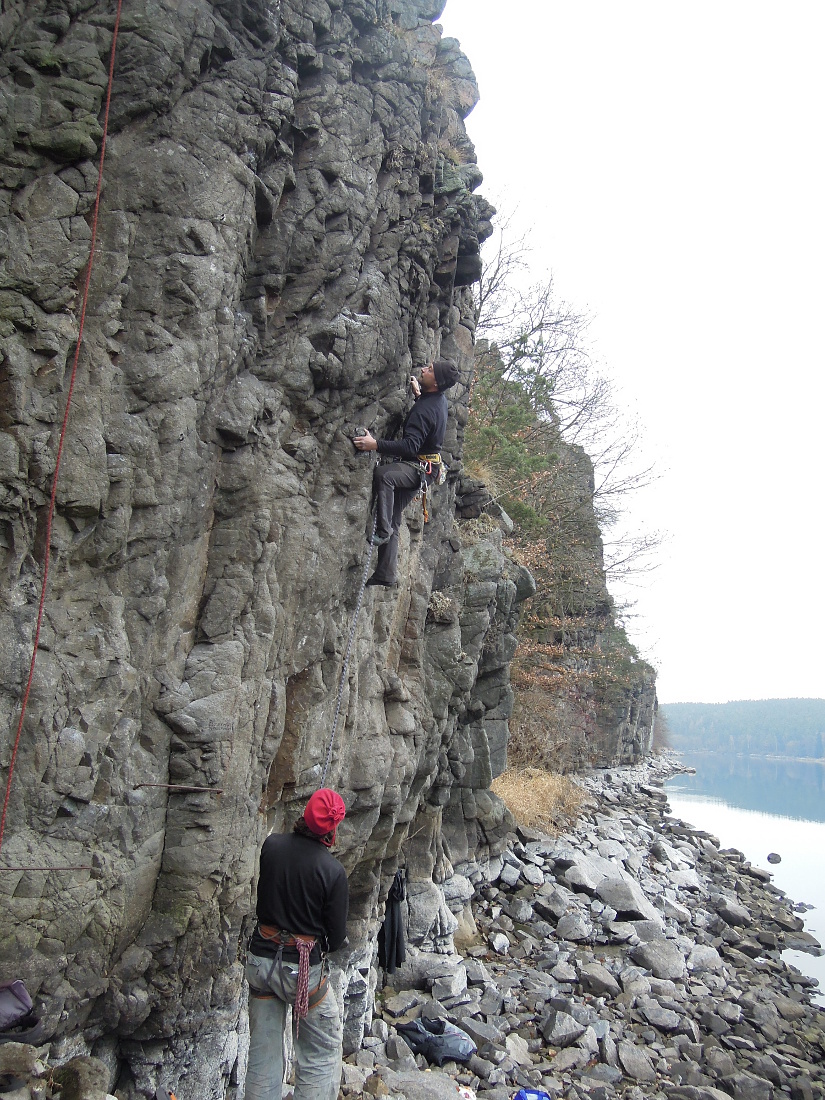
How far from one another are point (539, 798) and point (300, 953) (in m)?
15.4

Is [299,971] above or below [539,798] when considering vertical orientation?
above

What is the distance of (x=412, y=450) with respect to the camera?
24.3ft

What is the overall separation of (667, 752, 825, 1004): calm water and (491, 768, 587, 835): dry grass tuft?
18.6ft

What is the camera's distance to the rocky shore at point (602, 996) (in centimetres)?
870

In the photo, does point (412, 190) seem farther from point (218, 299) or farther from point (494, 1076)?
point (494, 1076)

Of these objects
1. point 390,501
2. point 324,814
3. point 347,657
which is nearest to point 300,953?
point 324,814

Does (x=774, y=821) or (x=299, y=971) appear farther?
(x=774, y=821)

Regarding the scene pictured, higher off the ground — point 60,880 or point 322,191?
point 322,191

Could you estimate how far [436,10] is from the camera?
30.8 ft

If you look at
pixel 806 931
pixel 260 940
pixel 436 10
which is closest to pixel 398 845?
pixel 260 940

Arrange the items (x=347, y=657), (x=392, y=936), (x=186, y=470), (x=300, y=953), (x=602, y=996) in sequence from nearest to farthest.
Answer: (x=300, y=953) → (x=186, y=470) → (x=347, y=657) → (x=392, y=936) → (x=602, y=996)

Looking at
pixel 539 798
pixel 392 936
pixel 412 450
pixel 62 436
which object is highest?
pixel 412 450

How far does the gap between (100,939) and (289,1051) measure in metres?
2.89

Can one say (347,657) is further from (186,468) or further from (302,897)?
(302,897)
